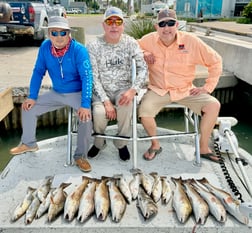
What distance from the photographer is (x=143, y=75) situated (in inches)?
137

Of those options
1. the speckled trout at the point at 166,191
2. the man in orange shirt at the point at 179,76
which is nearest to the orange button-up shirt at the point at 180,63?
the man in orange shirt at the point at 179,76

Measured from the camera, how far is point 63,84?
3.49 m

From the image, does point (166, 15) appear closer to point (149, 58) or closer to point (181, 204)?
point (149, 58)

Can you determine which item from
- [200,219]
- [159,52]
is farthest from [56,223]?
[159,52]

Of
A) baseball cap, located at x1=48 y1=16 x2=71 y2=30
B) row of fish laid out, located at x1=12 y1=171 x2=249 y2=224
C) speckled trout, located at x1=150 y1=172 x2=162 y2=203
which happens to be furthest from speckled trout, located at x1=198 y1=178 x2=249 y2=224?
baseball cap, located at x1=48 y1=16 x2=71 y2=30

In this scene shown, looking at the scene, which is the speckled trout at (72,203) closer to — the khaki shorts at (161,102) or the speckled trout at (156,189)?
the speckled trout at (156,189)

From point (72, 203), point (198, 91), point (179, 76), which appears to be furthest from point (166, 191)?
point (179, 76)

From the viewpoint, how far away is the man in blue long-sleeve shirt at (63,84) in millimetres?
3273

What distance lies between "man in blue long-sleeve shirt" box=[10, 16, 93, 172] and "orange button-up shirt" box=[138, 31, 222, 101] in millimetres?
802

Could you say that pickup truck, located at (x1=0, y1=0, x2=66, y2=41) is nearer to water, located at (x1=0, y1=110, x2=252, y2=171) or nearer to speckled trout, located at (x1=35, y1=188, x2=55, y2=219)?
water, located at (x1=0, y1=110, x2=252, y2=171)

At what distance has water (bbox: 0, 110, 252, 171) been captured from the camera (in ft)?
21.5

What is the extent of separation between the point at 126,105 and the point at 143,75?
0.40m

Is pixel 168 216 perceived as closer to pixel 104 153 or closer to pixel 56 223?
pixel 56 223

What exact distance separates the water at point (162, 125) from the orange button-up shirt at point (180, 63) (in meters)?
3.43
